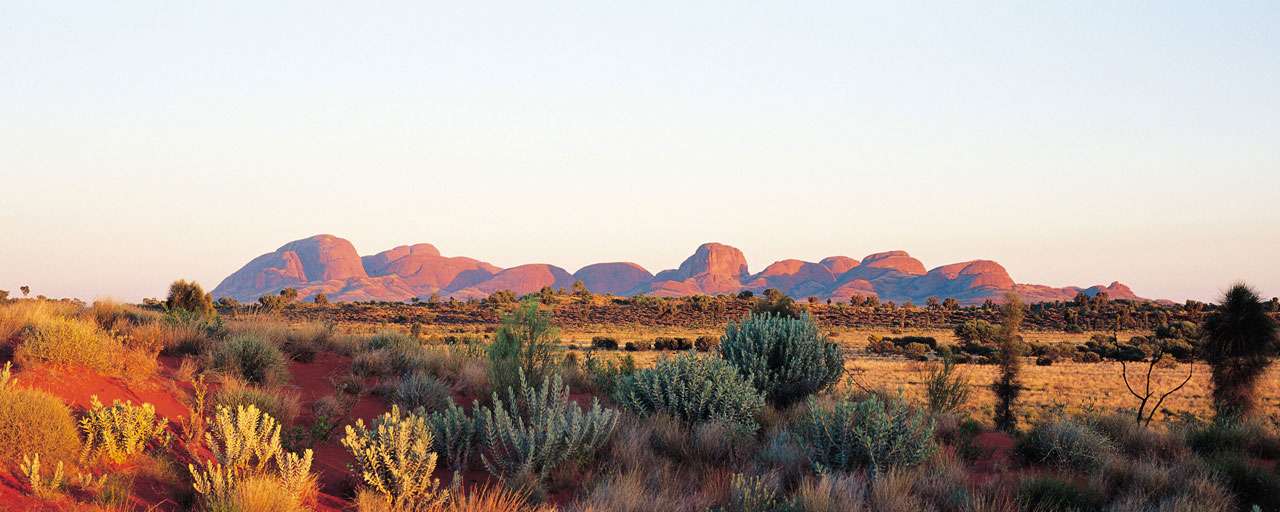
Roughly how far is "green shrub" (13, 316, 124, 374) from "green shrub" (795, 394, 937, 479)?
7.50 meters

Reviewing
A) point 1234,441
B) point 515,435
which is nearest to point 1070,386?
point 1234,441

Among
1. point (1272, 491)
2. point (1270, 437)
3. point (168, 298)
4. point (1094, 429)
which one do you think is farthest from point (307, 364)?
point (168, 298)

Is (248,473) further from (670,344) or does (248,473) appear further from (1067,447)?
(670,344)

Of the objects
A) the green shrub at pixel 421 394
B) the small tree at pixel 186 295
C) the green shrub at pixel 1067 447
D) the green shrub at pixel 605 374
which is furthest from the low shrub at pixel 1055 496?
the small tree at pixel 186 295

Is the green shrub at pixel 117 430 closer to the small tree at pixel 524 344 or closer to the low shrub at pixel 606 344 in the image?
the small tree at pixel 524 344

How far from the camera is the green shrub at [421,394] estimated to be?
10016 millimetres

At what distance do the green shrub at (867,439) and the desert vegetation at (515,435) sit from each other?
3cm

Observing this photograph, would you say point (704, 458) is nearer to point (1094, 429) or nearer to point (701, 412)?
point (701, 412)

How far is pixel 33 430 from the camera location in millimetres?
6137

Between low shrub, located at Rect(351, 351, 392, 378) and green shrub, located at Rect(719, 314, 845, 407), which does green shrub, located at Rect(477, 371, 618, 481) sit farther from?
low shrub, located at Rect(351, 351, 392, 378)

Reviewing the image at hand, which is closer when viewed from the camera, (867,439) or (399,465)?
(399,465)

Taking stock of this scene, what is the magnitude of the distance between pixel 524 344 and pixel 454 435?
120 inches

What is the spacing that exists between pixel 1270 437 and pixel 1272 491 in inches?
112

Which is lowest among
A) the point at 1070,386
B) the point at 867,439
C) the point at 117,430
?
the point at 1070,386
